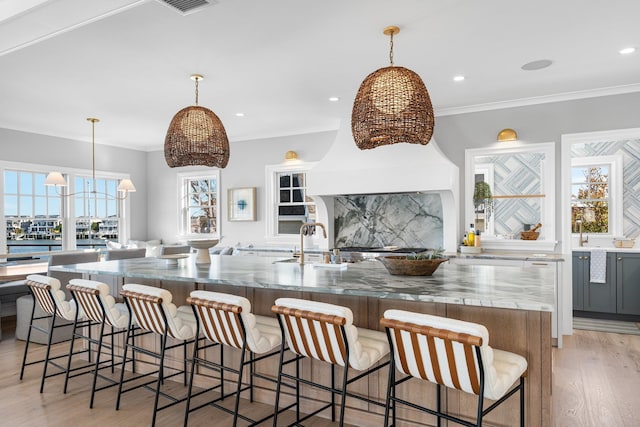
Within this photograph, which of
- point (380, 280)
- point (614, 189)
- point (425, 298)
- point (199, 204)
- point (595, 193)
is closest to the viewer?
point (425, 298)

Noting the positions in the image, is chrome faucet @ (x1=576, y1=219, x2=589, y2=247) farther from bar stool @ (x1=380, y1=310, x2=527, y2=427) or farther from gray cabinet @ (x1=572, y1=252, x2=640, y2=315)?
bar stool @ (x1=380, y1=310, x2=527, y2=427)

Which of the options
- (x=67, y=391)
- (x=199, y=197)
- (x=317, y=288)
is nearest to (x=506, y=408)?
(x=317, y=288)

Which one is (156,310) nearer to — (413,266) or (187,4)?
(413,266)

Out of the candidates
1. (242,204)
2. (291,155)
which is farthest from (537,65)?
(242,204)

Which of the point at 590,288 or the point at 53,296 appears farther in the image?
the point at 590,288

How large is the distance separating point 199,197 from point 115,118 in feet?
7.44

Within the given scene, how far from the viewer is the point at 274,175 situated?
22.8ft

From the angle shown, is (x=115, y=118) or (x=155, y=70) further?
(x=115, y=118)

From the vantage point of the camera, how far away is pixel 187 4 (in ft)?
8.71

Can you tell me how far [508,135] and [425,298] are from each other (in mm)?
3610

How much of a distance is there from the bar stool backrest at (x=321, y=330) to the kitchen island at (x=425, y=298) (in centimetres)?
22

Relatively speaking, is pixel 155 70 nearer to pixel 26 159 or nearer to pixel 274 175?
pixel 274 175

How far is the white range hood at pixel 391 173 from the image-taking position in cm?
495

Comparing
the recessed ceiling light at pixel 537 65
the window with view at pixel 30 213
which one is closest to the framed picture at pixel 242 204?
the window with view at pixel 30 213
